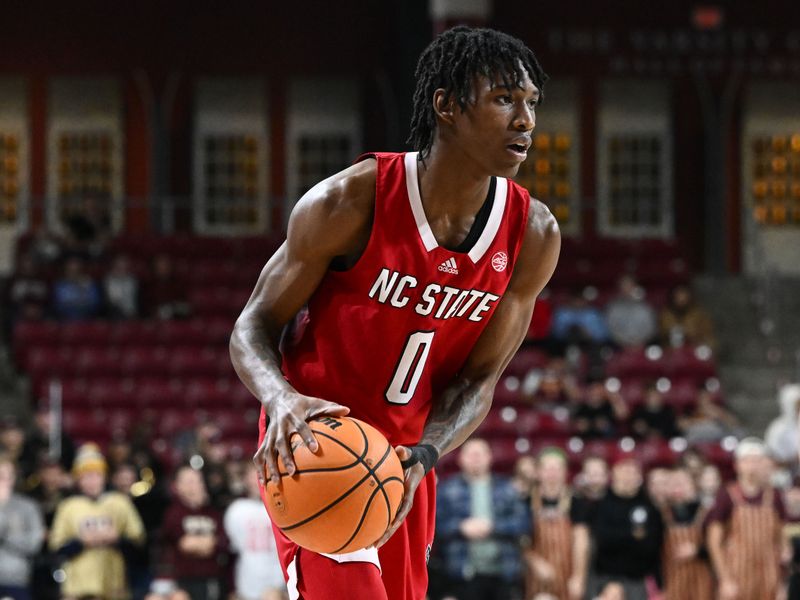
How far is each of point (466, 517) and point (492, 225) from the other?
4838mm

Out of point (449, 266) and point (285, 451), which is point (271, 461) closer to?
point (285, 451)

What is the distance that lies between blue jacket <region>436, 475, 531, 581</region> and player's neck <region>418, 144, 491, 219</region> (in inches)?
190

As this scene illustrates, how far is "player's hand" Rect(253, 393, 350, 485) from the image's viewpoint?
3262 millimetres

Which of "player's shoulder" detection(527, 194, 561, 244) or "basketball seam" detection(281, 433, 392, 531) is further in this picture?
"player's shoulder" detection(527, 194, 561, 244)

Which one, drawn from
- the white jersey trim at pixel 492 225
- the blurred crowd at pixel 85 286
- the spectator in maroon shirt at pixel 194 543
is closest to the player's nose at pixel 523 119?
the white jersey trim at pixel 492 225

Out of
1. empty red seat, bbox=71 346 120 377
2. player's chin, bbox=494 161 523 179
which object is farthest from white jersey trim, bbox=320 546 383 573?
empty red seat, bbox=71 346 120 377

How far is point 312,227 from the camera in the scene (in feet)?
11.5

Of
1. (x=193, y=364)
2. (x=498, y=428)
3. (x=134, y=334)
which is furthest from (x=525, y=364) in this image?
(x=134, y=334)

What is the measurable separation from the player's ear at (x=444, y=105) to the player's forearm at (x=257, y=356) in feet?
2.17

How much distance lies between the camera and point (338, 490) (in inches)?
128

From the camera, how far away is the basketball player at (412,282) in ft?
11.4

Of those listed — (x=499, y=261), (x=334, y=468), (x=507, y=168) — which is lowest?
(x=334, y=468)

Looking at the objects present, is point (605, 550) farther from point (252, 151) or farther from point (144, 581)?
point (252, 151)

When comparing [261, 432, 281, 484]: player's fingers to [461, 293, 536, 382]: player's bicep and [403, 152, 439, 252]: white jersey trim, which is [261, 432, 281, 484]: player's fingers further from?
[461, 293, 536, 382]: player's bicep
